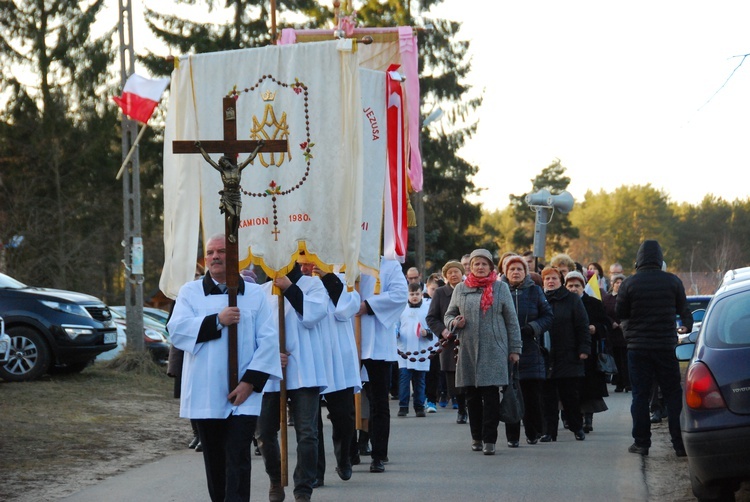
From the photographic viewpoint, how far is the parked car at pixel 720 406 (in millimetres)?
7531

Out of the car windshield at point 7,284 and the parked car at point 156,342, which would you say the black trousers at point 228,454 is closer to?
the car windshield at point 7,284

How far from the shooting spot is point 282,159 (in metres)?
9.28

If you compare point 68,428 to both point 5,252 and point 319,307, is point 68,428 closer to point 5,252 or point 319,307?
point 319,307

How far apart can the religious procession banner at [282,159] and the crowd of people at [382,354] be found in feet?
1.29

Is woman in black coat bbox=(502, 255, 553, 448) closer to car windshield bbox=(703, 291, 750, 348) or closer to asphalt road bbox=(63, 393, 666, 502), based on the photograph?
asphalt road bbox=(63, 393, 666, 502)

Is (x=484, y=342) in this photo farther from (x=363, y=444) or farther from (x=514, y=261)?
(x=363, y=444)

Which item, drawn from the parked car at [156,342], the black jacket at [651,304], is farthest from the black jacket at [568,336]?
the parked car at [156,342]

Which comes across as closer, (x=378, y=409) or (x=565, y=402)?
(x=378, y=409)

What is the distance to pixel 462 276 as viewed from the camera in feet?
46.3

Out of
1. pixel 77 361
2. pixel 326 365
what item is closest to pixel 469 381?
pixel 326 365

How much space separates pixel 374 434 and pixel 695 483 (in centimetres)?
298

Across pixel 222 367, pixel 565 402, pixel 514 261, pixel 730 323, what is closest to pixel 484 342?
pixel 514 261

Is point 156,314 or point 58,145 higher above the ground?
point 58,145

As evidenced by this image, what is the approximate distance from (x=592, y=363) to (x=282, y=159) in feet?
18.0
